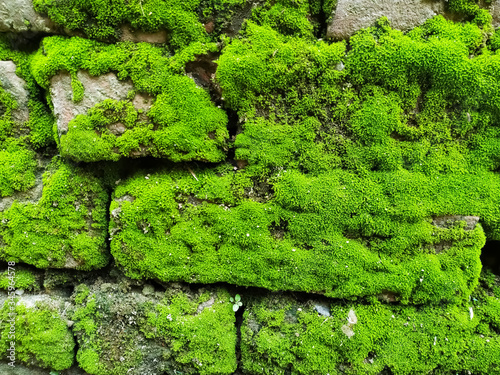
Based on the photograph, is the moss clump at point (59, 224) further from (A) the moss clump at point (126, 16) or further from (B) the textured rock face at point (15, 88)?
(A) the moss clump at point (126, 16)

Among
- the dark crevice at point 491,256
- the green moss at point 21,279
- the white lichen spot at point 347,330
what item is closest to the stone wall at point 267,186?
the white lichen spot at point 347,330

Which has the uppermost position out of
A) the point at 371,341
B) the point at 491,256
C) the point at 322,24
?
the point at 322,24

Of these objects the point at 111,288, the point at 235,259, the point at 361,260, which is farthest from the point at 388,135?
the point at 111,288

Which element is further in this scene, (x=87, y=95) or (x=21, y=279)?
(x=21, y=279)

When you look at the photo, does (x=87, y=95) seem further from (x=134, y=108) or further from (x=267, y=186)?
(x=267, y=186)

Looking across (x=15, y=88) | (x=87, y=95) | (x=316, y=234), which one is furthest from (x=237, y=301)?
(x=15, y=88)

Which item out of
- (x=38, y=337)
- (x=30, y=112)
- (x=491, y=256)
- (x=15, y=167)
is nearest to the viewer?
(x=38, y=337)

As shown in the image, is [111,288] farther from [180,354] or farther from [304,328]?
[304,328]
